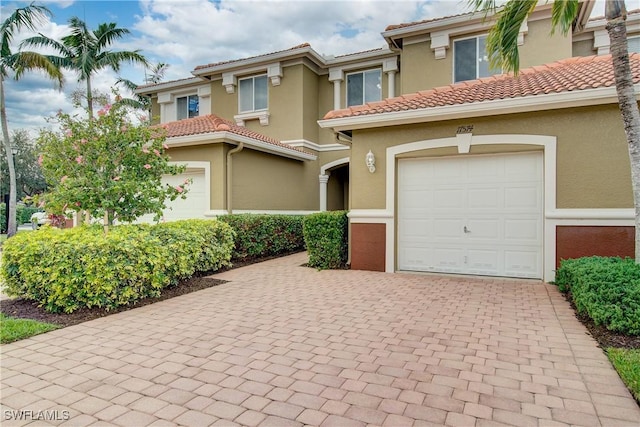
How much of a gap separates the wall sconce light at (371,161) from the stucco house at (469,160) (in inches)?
1.0

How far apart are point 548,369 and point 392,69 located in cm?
1314

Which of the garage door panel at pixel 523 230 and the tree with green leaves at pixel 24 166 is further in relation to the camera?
the tree with green leaves at pixel 24 166

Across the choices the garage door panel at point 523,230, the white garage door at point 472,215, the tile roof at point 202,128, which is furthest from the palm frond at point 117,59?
the garage door panel at point 523,230

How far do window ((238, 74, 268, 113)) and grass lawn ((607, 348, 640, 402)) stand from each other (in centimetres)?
1437

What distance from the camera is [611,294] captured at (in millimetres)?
4535

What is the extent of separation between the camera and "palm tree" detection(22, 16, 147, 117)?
18266 millimetres

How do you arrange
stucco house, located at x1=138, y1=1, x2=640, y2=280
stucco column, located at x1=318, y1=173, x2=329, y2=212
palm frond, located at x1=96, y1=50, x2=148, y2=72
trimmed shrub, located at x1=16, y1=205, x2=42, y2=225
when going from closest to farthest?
stucco house, located at x1=138, y1=1, x2=640, y2=280
stucco column, located at x1=318, y1=173, x2=329, y2=212
palm frond, located at x1=96, y1=50, x2=148, y2=72
trimmed shrub, located at x1=16, y1=205, x2=42, y2=225

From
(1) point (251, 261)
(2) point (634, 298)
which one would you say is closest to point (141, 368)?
(2) point (634, 298)

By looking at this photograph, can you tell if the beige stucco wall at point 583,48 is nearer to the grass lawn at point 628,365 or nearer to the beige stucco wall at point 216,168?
the beige stucco wall at point 216,168

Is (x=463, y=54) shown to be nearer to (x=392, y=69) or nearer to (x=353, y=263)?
(x=392, y=69)

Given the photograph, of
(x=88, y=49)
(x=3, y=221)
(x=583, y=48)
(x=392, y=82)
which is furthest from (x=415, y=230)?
(x=3, y=221)

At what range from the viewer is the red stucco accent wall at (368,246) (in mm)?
8883

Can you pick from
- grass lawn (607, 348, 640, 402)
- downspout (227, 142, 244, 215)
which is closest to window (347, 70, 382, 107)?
downspout (227, 142, 244, 215)

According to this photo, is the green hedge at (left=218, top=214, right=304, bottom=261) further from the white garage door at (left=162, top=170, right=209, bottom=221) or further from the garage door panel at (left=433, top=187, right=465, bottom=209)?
the garage door panel at (left=433, top=187, right=465, bottom=209)
